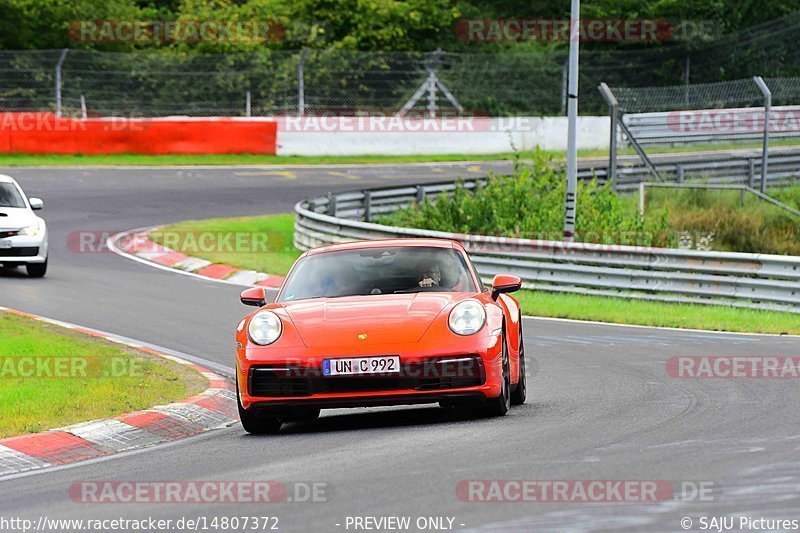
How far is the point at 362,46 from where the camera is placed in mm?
50969

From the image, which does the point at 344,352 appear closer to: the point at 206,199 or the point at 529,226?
the point at 529,226

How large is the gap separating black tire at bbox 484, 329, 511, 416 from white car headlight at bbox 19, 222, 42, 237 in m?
12.8

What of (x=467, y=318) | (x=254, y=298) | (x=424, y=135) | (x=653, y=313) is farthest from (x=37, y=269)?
(x=424, y=135)

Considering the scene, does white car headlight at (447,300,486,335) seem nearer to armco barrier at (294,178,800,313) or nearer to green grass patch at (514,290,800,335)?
green grass patch at (514,290,800,335)

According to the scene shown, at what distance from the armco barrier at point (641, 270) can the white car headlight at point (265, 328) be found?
399 inches

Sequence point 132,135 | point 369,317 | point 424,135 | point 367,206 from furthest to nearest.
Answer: point 424,135 → point 132,135 → point 367,206 → point 369,317

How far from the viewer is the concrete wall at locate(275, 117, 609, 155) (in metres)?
41.2

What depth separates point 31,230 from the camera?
21.3m

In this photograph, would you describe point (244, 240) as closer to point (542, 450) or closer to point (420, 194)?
point (420, 194)

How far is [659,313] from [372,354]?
9781mm

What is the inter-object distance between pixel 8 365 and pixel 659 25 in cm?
4137

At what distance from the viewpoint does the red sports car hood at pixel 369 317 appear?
932 cm

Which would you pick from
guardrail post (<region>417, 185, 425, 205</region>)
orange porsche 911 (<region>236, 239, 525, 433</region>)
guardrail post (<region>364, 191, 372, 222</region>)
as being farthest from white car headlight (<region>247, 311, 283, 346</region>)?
guardrail post (<region>417, 185, 425, 205</region>)

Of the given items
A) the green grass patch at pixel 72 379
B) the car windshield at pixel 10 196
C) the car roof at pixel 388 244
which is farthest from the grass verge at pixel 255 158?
the car roof at pixel 388 244
